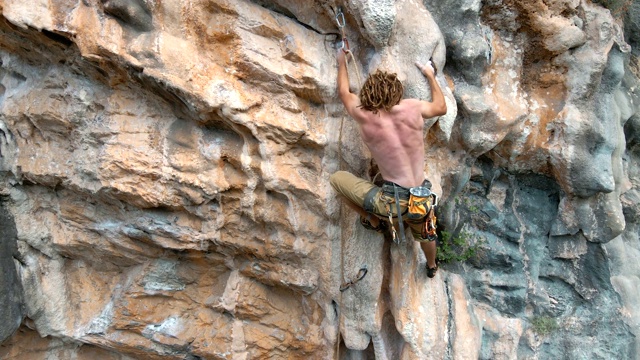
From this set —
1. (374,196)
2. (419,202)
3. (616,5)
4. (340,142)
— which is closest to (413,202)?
(419,202)

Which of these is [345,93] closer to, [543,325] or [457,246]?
[457,246]

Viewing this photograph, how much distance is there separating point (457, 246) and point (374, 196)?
4.88 ft

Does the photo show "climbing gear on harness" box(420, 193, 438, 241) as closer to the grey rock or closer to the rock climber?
the rock climber

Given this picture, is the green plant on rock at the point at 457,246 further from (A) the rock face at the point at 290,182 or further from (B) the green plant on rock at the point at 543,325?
(B) the green plant on rock at the point at 543,325

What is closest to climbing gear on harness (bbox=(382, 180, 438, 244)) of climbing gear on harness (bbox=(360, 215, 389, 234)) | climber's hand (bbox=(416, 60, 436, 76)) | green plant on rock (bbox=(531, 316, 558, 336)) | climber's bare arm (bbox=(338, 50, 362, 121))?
climbing gear on harness (bbox=(360, 215, 389, 234))

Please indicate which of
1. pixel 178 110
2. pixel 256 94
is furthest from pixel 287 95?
pixel 178 110

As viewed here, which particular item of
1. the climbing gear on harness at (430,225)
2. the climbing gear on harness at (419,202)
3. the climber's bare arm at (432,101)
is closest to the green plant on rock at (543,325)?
the climbing gear on harness at (430,225)

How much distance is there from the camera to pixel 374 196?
3.53 metres

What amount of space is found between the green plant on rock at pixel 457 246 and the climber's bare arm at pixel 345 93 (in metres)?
1.64

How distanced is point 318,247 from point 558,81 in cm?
266

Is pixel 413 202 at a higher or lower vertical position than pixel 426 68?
lower

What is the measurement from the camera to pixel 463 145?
13.7 feet

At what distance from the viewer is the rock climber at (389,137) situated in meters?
3.41

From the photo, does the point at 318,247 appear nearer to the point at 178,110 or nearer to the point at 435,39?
the point at 178,110
